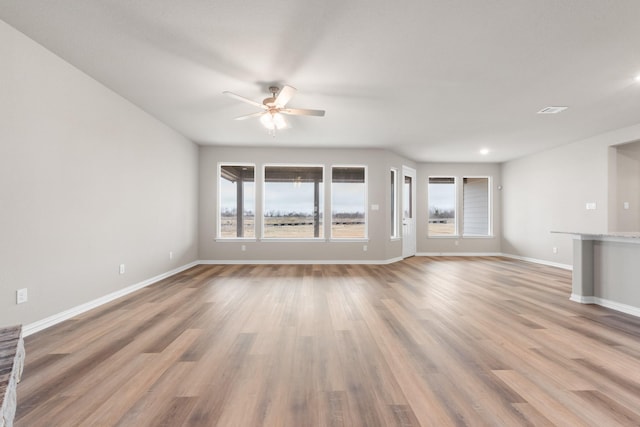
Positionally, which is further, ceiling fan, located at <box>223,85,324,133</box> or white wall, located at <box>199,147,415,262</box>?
white wall, located at <box>199,147,415,262</box>

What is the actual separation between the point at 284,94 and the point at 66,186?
2492mm

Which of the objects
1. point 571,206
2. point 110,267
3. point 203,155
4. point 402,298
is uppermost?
point 203,155

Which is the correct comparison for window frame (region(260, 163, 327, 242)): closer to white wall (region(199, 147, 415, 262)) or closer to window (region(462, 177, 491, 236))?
white wall (region(199, 147, 415, 262))

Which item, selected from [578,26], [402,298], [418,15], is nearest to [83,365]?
[402,298]

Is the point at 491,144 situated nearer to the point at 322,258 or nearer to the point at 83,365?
the point at 322,258

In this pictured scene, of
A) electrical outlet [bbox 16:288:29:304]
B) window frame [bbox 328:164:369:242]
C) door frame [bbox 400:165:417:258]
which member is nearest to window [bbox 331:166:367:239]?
window frame [bbox 328:164:369:242]

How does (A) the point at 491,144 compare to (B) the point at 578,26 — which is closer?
(B) the point at 578,26

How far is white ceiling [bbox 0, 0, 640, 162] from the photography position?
7.22ft

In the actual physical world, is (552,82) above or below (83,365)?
above

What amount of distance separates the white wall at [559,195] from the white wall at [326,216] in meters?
3.58

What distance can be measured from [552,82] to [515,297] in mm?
2689

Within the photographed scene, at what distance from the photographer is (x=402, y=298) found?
12.4 feet

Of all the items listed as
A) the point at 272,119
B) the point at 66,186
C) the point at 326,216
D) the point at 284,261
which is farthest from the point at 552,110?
the point at 66,186

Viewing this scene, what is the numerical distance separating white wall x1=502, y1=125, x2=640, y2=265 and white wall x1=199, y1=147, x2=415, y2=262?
3579 millimetres
